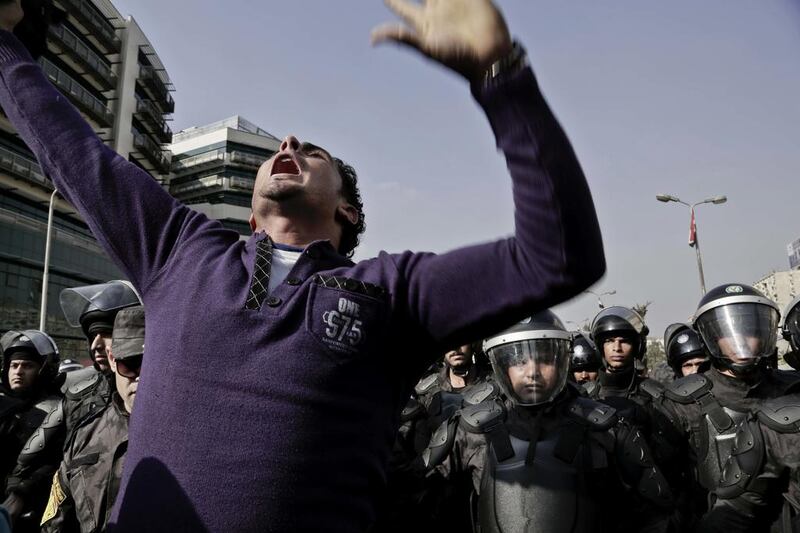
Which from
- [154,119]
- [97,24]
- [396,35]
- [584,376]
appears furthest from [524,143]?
[154,119]

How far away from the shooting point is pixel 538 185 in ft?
3.82

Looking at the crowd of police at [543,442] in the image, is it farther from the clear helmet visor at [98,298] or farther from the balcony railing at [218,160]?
the balcony railing at [218,160]

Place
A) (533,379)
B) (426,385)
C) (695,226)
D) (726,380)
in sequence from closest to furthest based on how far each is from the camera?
(533,379) < (726,380) < (426,385) < (695,226)

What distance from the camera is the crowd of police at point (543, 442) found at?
11.0ft

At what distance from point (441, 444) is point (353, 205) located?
89.9 inches

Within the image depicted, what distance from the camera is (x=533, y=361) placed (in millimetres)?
4055

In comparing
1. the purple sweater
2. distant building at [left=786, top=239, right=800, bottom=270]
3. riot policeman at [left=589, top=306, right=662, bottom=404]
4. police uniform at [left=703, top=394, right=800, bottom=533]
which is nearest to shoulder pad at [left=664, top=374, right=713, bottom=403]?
riot policeman at [left=589, top=306, right=662, bottom=404]

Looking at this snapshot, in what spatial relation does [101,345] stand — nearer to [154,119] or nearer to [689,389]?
[689,389]

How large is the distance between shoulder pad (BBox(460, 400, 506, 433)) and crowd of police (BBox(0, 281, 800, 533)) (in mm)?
12

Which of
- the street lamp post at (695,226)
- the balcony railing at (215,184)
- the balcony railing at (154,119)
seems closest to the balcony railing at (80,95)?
the balcony railing at (154,119)

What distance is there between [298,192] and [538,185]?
783 mm

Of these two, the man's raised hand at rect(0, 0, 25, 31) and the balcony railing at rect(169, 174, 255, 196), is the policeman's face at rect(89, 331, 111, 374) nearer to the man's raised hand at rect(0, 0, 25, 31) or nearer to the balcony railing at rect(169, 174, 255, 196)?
the man's raised hand at rect(0, 0, 25, 31)

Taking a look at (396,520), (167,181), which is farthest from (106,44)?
(396,520)

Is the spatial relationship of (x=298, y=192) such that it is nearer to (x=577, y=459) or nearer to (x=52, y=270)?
(x=577, y=459)
